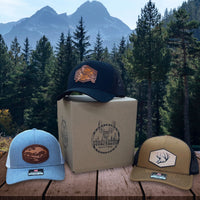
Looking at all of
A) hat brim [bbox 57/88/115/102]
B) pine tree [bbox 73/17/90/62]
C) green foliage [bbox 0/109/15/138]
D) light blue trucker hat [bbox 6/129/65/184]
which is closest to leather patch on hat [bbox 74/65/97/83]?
hat brim [bbox 57/88/115/102]

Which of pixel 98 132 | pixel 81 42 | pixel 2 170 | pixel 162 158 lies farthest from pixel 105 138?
pixel 81 42

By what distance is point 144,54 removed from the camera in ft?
58.4

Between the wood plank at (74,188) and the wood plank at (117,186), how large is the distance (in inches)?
2.5

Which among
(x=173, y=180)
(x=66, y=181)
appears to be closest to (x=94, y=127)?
(x=66, y=181)

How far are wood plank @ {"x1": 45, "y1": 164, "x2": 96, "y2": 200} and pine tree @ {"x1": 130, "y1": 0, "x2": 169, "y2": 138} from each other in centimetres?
1641

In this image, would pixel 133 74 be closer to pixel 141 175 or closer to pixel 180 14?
pixel 180 14

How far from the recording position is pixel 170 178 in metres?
1.69

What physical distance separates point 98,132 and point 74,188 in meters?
0.49

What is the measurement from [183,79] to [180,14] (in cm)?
488

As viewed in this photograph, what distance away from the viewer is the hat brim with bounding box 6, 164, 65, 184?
1656mm

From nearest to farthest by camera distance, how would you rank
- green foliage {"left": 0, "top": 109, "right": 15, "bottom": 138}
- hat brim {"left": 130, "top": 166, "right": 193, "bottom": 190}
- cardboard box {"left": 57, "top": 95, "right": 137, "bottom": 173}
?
hat brim {"left": 130, "top": 166, "right": 193, "bottom": 190}, cardboard box {"left": 57, "top": 95, "right": 137, "bottom": 173}, green foliage {"left": 0, "top": 109, "right": 15, "bottom": 138}

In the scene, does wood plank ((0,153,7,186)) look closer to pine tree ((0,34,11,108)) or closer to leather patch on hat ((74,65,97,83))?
leather patch on hat ((74,65,97,83))

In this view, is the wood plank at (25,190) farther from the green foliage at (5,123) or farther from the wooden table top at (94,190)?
the green foliage at (5,123)

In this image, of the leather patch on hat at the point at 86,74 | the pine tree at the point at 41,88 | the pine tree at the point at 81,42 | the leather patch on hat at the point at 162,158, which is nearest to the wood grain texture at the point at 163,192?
the leather patch on hat at the point at 162,158
